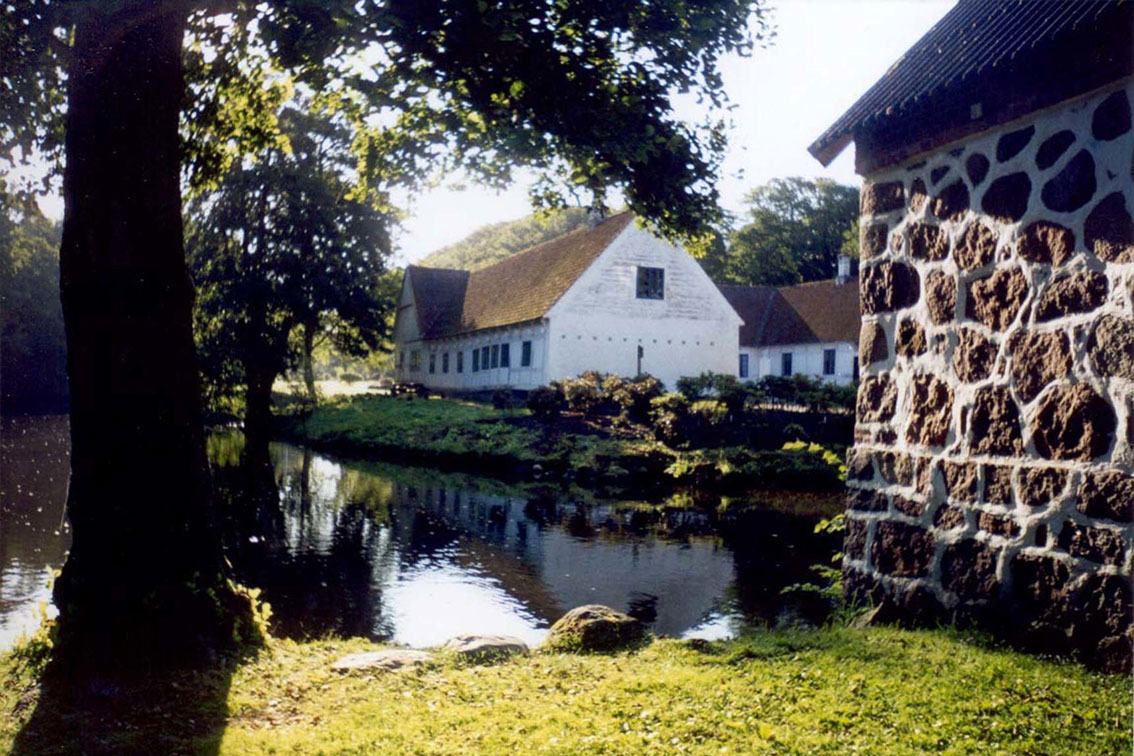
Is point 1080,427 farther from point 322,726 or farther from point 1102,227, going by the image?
point 322,726

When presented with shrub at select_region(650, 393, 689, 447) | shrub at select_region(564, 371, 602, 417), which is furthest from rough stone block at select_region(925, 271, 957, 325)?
shrub at select_region(564, 371, 602, 417)

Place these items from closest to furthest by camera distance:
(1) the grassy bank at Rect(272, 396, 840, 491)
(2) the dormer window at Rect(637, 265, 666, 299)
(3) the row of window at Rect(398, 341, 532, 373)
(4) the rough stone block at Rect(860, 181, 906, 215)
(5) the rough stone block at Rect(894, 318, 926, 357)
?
(5) the rough stone block at Rect(894, 318, 926, 357), (4) the rough stone block at Rect(860, 181, 906, 215), (1) the grassy bank at Rect(272, 396, 840, 491), (2) the dormer window at Rect(637, 265, 666, 299), (3) the row of window at Rect(398, 341, 532, 373)

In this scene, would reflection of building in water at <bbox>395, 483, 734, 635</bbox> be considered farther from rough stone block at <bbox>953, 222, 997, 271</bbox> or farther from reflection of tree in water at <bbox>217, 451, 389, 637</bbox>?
rough stone block at <bbox>953, 222, 997, 271</bbox>

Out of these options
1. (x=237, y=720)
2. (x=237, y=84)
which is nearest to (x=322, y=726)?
(x=237, y=720)

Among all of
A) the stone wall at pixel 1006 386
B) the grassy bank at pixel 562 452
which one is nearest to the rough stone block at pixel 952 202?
the stone wall at pixel 1006 386

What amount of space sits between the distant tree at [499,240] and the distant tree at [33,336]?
103 ft

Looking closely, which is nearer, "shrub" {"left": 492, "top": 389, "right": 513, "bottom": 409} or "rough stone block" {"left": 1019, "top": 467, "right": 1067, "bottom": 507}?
"rough stone block" {"left": 1019, "top": 467, "right": 1067, "bottom": 507}

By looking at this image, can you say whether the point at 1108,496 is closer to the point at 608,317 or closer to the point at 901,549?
the point at 901,549

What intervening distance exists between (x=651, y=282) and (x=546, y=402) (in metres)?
10.6

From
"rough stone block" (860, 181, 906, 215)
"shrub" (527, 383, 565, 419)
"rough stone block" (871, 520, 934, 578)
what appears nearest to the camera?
"rough stone block" (871, 520, 934, 578)

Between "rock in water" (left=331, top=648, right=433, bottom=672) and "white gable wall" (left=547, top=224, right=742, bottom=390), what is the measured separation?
1086 inches

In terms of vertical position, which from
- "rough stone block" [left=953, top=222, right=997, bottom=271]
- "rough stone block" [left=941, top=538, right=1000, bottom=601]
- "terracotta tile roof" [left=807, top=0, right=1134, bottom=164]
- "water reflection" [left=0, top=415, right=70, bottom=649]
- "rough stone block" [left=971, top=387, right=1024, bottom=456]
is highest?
"terracotta tile roof" [left=807, top=0, right=1134, bottom=164]

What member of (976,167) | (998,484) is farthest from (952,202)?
(998,484)

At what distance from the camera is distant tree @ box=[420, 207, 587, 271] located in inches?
3223
